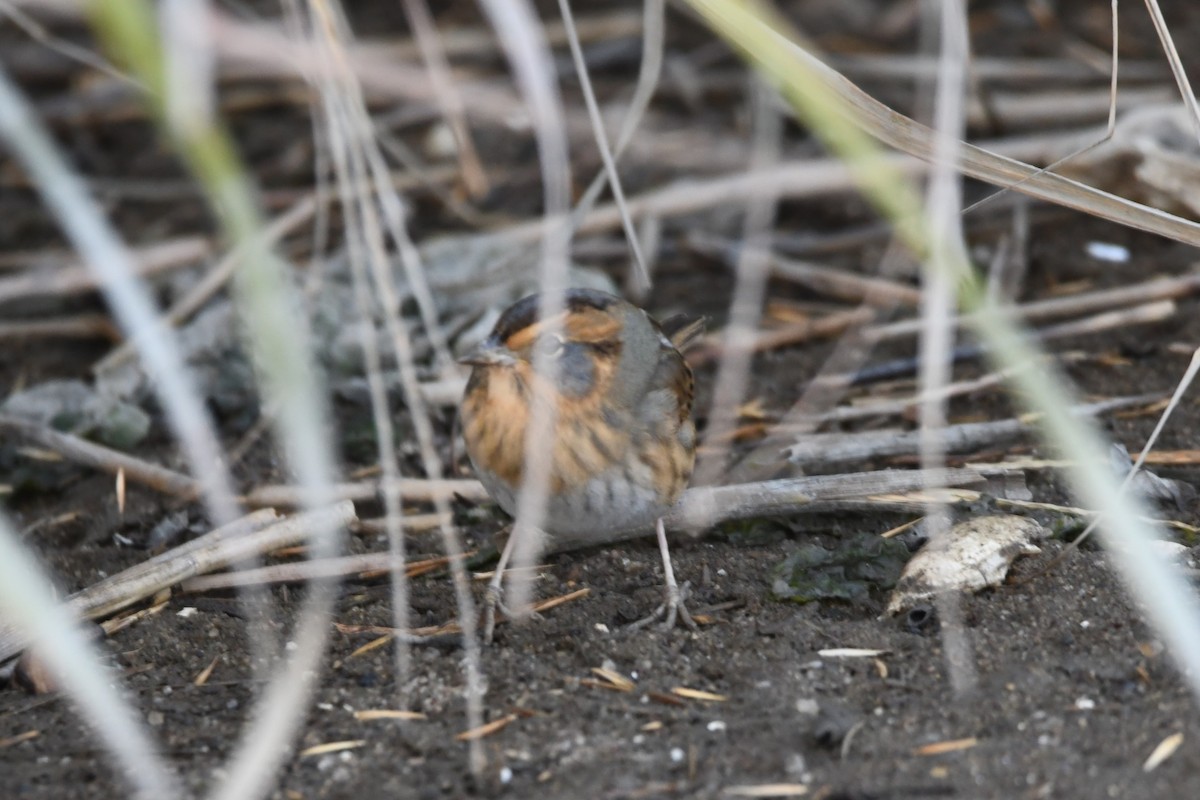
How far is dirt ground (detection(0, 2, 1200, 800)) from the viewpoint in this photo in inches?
106

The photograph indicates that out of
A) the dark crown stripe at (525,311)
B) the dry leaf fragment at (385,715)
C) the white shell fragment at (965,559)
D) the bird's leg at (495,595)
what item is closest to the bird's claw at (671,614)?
the bird's leg at (495,595)

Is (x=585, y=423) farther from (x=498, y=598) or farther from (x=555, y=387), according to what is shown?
(x=498, y=598)

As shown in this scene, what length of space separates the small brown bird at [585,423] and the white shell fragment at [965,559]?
1.68ft

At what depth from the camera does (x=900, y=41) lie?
7047 mm

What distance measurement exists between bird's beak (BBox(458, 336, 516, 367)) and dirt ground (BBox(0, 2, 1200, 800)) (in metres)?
0.58

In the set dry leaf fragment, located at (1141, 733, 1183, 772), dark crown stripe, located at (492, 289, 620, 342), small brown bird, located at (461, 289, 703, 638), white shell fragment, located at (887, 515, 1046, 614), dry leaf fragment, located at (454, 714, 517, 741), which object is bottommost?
white shell fragment, located at (887, 515, 1046, 614)

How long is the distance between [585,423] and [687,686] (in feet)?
2.62

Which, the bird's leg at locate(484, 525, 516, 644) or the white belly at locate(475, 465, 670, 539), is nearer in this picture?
the bird's leg at locate(484, 525, 516, 644)

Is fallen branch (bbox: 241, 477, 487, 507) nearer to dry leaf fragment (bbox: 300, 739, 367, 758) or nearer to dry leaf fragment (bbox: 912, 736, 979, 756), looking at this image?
dry leaf fragment (bbox: 300, 739, 367, 758)

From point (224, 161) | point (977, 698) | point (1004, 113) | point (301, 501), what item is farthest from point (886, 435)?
point (224, 161)

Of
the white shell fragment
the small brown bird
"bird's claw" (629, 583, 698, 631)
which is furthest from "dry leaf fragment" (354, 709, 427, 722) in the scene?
the white shell fragment

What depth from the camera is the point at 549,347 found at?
3.62 metres

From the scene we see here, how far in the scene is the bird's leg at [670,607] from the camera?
11.3ft

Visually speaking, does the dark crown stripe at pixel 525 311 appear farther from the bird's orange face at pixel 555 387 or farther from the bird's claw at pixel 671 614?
the bird's claw at pixel 671 614
